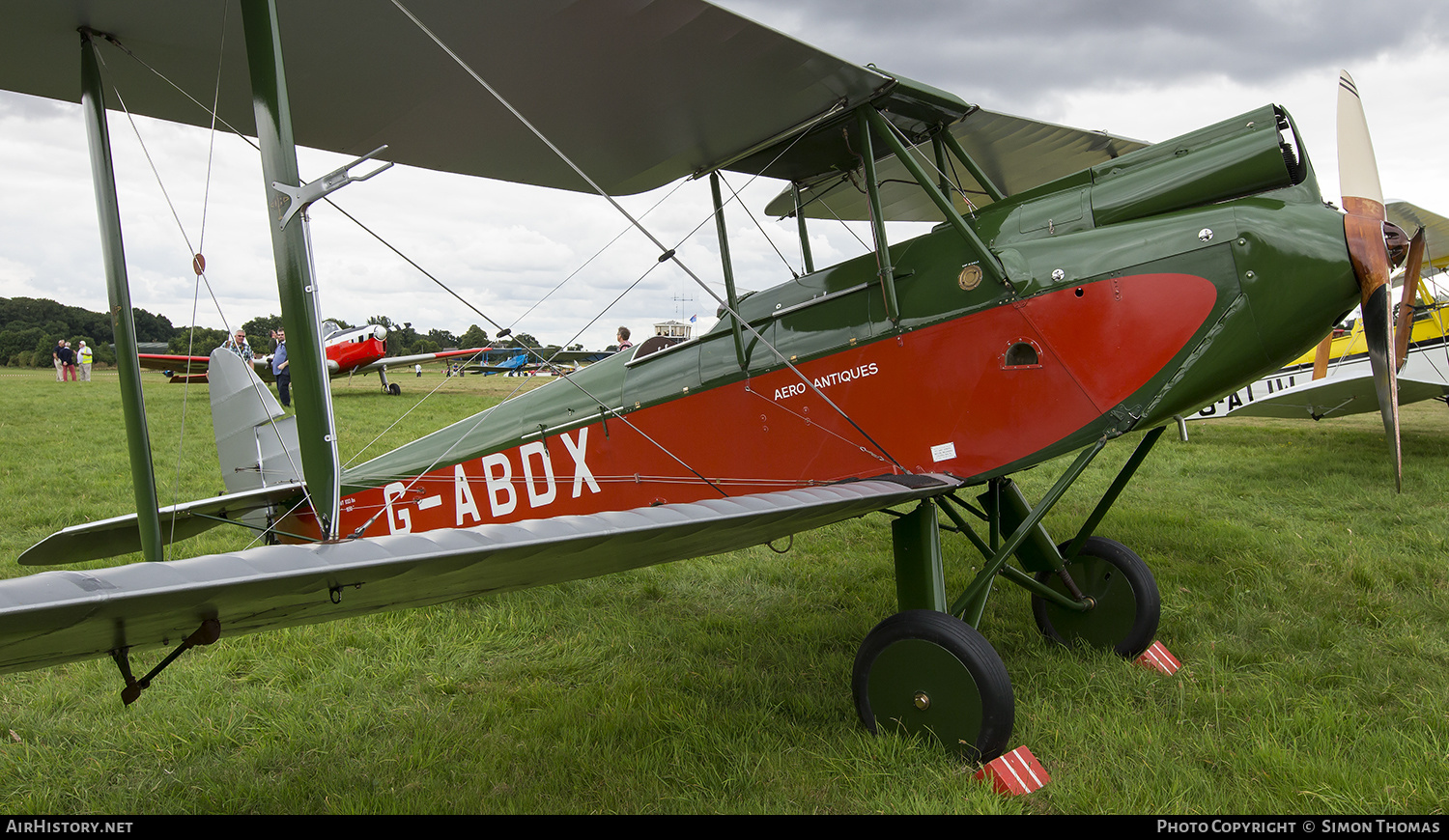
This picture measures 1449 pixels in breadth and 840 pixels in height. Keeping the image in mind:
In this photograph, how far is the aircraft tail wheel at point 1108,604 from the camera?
3779 millimetres

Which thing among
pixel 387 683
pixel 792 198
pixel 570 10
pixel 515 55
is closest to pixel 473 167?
pixel 515 55

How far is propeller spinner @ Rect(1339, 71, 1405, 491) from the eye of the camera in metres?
2.84

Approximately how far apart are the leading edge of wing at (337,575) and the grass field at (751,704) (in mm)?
837

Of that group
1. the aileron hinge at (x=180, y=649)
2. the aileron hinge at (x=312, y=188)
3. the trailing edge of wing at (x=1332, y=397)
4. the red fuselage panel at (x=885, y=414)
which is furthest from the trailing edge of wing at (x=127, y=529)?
the trailing edge of wing at (x=1332, y=397)

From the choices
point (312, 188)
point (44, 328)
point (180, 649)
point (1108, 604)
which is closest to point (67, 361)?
point (44, 328)

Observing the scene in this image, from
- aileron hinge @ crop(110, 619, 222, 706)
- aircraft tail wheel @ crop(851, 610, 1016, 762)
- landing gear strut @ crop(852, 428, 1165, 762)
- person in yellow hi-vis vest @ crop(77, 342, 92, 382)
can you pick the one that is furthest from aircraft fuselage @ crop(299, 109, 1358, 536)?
person in yellow hi-vis vest @ crop(77, 342, 92, 382)

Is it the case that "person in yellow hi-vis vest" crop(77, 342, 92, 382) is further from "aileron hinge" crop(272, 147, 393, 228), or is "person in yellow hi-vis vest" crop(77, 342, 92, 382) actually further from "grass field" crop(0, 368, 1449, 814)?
"aileron hinge" crop(272, 147, 393, 228)

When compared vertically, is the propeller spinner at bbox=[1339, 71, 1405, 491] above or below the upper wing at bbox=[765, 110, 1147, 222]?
below

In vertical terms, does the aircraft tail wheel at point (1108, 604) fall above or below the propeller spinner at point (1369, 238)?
below

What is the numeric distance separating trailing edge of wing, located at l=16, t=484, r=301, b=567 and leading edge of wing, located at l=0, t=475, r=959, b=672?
94.8 inches

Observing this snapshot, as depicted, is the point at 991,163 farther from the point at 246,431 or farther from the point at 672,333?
the point at 246,431

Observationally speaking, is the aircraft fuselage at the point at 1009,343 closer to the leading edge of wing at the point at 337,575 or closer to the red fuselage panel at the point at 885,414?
the red fuselage panel at the point at 885,414

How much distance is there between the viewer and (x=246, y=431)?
206 inches

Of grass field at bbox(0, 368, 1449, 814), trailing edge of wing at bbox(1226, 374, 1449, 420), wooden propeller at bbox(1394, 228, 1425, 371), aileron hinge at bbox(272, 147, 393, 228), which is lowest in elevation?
grass field at bbox(0, 368, 1449, 814)
